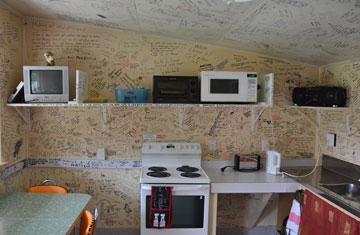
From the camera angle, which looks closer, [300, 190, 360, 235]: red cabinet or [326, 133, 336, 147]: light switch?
[300, 190, 360, 235]: red cabinet

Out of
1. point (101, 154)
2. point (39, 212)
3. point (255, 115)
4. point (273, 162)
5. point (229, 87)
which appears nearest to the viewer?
point (39, 212)

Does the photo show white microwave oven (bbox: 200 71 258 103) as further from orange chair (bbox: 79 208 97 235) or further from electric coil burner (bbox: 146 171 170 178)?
orange chair (bbox: 79 208 97 235)

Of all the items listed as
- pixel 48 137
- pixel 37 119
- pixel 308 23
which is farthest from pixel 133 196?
pixel 308 23

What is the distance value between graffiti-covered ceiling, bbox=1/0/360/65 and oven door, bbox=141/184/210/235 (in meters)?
1.35

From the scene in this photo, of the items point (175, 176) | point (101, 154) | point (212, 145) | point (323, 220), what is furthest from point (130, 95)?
point (323, 220)

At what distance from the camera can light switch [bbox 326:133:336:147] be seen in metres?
2.92

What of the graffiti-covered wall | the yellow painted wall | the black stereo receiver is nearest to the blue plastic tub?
the graffiti-covered wall

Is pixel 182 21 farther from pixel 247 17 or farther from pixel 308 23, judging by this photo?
pixel 308 23

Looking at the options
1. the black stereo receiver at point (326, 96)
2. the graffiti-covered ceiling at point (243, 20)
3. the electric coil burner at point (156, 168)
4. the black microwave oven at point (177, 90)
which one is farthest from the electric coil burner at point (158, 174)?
the black stereo receiver at point (326, 96)

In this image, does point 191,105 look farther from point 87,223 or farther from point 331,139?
point 331,139

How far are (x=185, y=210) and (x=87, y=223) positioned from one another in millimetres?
977

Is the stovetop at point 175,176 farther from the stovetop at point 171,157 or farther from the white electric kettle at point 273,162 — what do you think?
the white electric kettle at point 273,162

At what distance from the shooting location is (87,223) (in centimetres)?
193

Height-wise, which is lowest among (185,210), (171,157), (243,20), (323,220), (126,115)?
(185,210)
